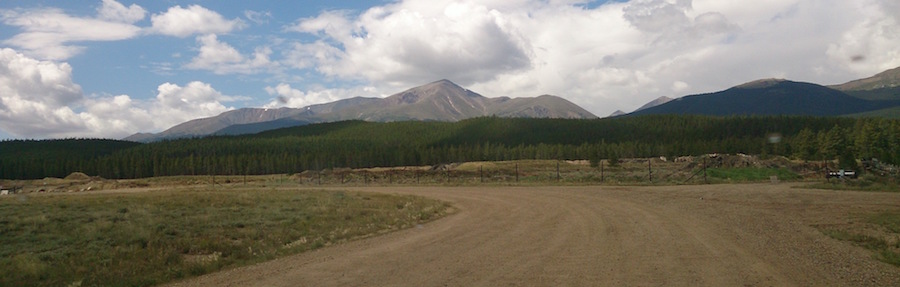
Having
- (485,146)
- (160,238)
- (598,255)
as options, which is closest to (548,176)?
(160,238)

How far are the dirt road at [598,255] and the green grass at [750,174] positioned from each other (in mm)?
28332

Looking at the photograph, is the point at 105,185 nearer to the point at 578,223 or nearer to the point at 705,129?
the point at 578,223

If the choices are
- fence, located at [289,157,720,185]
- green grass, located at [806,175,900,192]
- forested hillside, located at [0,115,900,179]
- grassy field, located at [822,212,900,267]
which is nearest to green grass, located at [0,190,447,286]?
grassy field, located at [822,212,900,267]

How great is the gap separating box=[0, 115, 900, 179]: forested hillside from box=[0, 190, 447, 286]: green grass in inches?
2426

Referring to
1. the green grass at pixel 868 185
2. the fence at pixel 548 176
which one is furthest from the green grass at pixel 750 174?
the green grass at pixel 868 185

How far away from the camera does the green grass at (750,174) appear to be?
46.4m

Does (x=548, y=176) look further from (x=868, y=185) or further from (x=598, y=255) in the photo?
(x=598, y=255)

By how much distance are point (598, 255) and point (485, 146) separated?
Answer: 140476 mm

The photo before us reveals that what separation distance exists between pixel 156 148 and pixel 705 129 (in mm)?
160053

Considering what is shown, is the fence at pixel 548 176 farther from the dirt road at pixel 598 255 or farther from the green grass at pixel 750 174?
the dirt road at pixel 598 255

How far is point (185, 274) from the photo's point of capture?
35.7 feet

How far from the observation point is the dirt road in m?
8.84

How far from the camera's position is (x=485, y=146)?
496ft

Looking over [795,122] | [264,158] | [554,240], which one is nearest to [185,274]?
[554,240]
